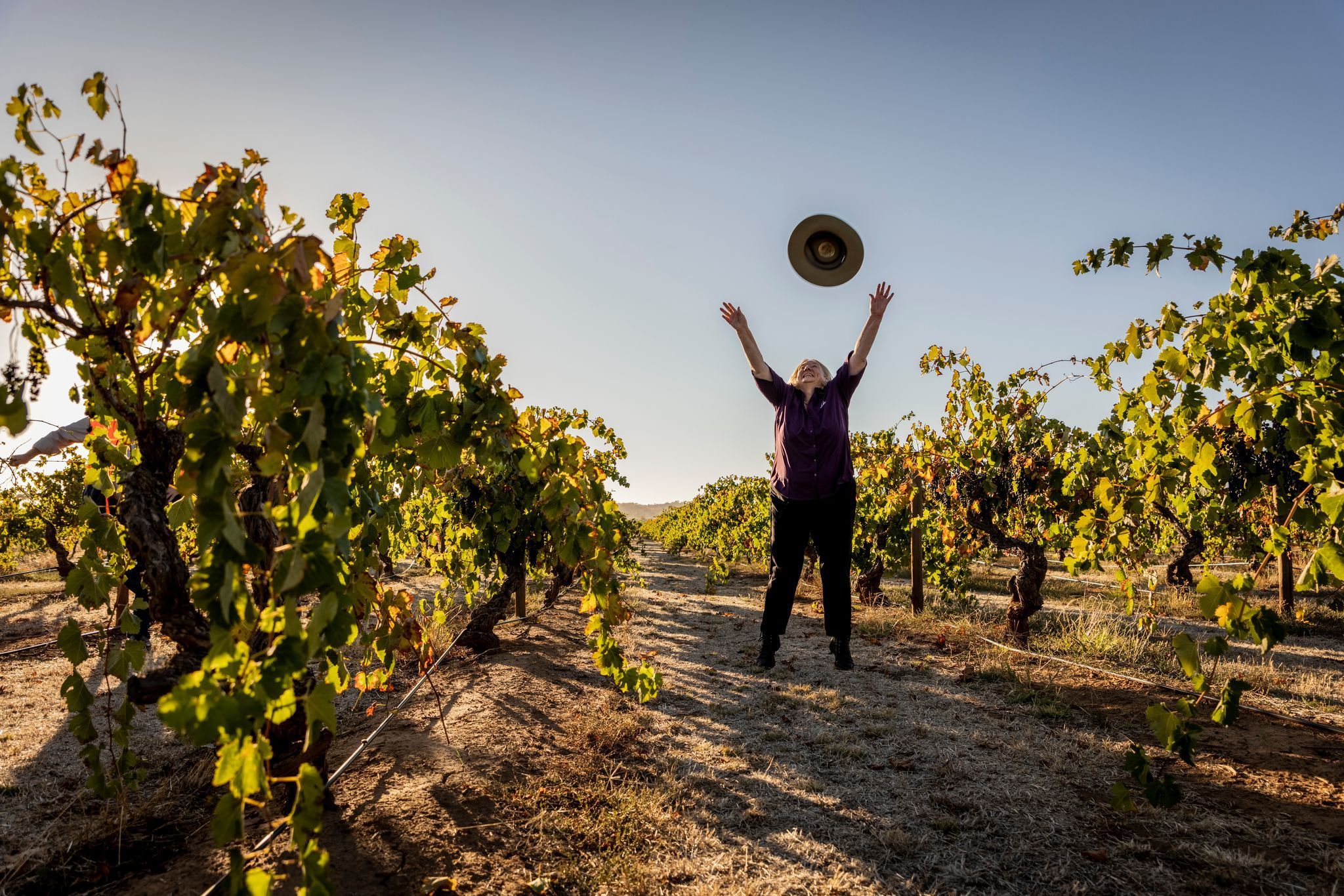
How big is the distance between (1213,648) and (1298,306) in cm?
105

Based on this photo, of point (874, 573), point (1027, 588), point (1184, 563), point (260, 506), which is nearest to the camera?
point (260, 506)

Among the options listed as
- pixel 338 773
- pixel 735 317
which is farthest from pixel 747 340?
pixel 338 773

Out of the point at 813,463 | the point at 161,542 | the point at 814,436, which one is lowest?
the point at 161,542

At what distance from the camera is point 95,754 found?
6.57 ft

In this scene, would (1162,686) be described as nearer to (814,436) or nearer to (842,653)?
(842,653)

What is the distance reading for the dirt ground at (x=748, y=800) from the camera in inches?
77.9

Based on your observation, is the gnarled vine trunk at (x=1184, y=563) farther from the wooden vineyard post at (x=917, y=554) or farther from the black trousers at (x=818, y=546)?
the black trousers at (x=818, y=546)

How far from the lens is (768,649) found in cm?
436

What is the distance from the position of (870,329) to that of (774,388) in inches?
26.3

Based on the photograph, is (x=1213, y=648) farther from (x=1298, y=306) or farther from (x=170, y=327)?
(x=170, y=327)

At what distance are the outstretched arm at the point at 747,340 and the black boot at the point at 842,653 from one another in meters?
1.85

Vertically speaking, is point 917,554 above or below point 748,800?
above

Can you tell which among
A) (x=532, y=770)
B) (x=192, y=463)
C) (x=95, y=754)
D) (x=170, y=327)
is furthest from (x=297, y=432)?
(x=532, y=770)

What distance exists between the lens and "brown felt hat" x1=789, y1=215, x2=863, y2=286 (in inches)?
133
